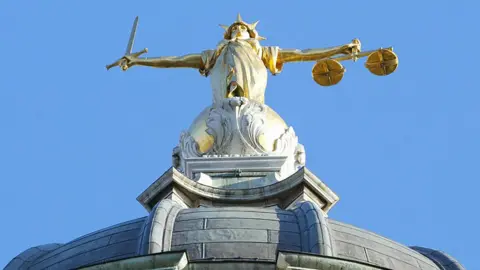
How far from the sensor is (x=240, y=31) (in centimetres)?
6669

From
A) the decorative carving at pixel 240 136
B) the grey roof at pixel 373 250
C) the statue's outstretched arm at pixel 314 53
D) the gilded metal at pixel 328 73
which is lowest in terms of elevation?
the grey roof at pixel 373 250

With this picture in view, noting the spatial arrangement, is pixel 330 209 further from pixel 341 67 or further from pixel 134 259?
pixel 134 259

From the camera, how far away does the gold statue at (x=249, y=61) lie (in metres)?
64.6

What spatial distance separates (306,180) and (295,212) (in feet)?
14.3

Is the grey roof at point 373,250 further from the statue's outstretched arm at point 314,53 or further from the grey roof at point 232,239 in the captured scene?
the statue's outstretched arm at point 314,53

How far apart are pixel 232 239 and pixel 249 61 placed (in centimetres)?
1282

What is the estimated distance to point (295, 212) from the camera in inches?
2184

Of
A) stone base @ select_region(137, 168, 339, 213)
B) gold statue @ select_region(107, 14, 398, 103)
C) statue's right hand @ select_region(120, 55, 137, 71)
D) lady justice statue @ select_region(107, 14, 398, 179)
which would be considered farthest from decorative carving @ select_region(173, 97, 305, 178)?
statue's right hand @ select_region(120, 55, 137, 71)

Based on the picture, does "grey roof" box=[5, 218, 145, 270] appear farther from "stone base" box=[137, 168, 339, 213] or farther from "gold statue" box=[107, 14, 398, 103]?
"gold statue" box=[107, 14, 398, 103]

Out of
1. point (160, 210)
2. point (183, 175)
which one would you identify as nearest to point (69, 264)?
point (160, 210)

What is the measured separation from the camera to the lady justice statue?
62.9 metres

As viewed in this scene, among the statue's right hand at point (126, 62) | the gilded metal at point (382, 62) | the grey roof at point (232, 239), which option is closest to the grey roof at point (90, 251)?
the grey roof at point (232, 239)

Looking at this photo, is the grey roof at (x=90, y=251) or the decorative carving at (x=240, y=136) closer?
the grey roof at (x=90, y=251)

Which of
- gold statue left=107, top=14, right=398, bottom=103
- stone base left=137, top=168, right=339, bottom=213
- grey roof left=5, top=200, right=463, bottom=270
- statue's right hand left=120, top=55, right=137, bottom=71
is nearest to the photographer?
grey roof left=5, top=200, right=463, bottom=270
